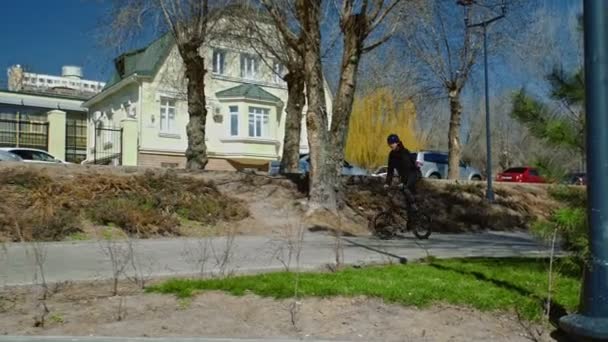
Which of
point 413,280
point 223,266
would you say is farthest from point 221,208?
point 413,280

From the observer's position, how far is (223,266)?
7684 mm

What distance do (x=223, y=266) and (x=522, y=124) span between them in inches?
151

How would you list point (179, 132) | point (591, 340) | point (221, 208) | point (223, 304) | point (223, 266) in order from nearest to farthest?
1. point (591, 340)
2. point (223, 304)
3. point (223, 266)
4. point (221, 208)
5. point (179, 132)

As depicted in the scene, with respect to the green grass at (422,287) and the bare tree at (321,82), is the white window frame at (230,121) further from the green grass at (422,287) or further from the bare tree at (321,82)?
the green grass at (422,287)

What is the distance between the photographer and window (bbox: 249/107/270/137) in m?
41.7

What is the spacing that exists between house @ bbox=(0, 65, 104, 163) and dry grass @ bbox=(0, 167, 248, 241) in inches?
533

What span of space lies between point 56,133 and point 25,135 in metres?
5.90

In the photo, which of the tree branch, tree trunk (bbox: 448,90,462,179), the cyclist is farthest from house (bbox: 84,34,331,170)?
the cyclist

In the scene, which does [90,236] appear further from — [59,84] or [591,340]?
[59,84]

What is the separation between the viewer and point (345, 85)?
15.2 m

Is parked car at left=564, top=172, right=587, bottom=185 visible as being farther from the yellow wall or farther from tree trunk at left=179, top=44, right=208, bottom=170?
the yellow wall

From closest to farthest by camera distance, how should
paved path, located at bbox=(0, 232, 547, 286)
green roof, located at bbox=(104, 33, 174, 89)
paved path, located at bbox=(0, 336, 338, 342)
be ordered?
1. paved path, located at bbox=(0, 336, 338, 342)
2. paved path, located at bbox=(0, 232, 547, 286)
3. green roof, located at bbox=(104, 33, 174, 89)

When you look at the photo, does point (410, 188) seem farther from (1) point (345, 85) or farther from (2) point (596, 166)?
(2) point (596, 166)

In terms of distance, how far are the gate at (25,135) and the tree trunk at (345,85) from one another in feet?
57.2
